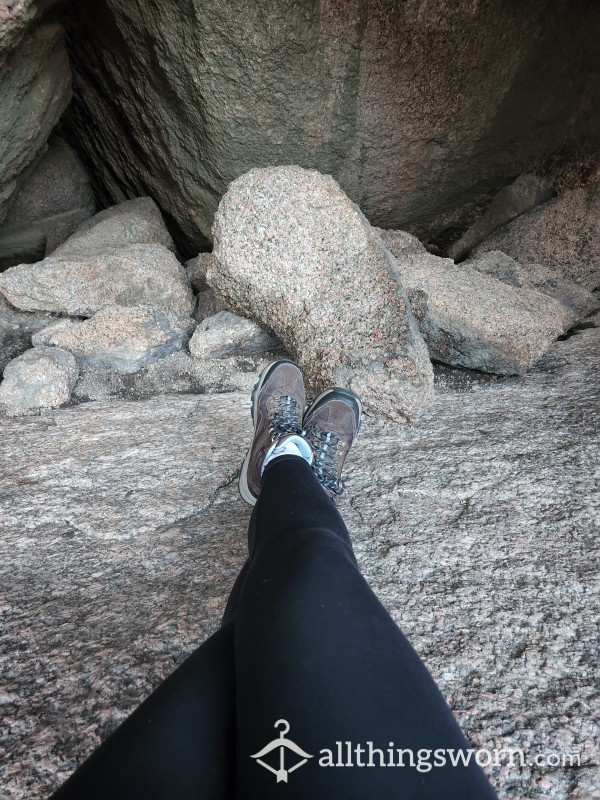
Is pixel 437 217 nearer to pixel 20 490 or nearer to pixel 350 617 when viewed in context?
pixel 20 490

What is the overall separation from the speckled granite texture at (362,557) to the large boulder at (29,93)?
59.2 inches

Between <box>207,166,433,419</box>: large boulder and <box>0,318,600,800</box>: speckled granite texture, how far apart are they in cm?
25

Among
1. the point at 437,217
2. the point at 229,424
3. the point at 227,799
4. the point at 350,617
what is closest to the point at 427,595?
the point at 350,617

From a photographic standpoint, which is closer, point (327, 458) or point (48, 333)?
point (327, 458)

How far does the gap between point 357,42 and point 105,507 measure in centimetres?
225

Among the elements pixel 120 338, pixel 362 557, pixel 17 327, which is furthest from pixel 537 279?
pixel 17 327

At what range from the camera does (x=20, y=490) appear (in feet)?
5.25

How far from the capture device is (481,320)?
2268 millimetres

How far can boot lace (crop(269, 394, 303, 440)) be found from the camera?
4.94ft

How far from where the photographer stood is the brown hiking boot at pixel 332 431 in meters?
1.51

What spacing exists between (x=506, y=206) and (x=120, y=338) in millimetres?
2279

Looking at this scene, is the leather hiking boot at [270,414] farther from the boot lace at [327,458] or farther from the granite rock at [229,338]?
the granite rock at [229,338]

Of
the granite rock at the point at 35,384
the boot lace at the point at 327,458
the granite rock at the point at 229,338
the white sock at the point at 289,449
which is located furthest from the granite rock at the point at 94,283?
the white sock at the point at 289,449

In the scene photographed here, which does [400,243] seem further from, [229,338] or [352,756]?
[352,756]
